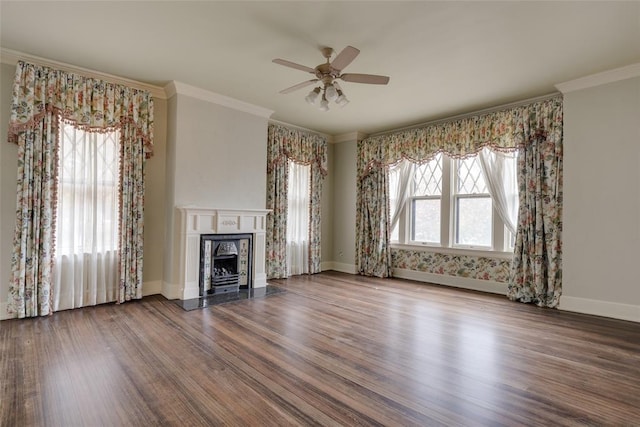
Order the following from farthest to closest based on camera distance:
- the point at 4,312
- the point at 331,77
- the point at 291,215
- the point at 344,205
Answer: the point at 344,205
the point at 291,215
the point at 4,312
the point at 331,77

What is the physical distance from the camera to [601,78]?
12.5 ft

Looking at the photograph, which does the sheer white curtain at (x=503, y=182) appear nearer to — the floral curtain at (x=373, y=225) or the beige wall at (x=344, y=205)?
the floral curtain at (x=373, y=225)

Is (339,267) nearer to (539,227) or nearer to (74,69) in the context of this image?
(539,227)

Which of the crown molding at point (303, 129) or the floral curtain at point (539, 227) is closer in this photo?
the floral curtain at point (539, 227)

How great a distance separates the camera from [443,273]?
5.57 meters

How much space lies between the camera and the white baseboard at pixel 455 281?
4.99 meters

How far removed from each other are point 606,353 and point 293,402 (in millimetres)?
2747

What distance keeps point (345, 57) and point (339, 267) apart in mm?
4790

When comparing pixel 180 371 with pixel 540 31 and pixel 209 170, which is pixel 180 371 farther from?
pixel 540 31

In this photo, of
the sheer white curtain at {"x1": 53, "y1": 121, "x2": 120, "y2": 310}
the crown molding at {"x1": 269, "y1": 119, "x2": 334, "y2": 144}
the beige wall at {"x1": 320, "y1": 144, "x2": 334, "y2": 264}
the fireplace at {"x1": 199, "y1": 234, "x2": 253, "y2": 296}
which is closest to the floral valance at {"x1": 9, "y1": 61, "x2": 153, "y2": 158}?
the sheer white curtain at {"x1": 53, "y1": 121, "x2": 120, "y2": 310}

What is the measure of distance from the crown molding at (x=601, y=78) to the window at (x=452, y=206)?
108 centimetres

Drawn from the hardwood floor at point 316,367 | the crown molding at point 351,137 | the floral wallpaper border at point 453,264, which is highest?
the crown molding at point 351,137

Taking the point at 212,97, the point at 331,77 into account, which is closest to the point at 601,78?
the point at 331,77

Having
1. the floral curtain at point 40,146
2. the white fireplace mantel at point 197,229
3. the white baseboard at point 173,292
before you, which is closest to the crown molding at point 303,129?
the white fireplace mantel at point 197,229
